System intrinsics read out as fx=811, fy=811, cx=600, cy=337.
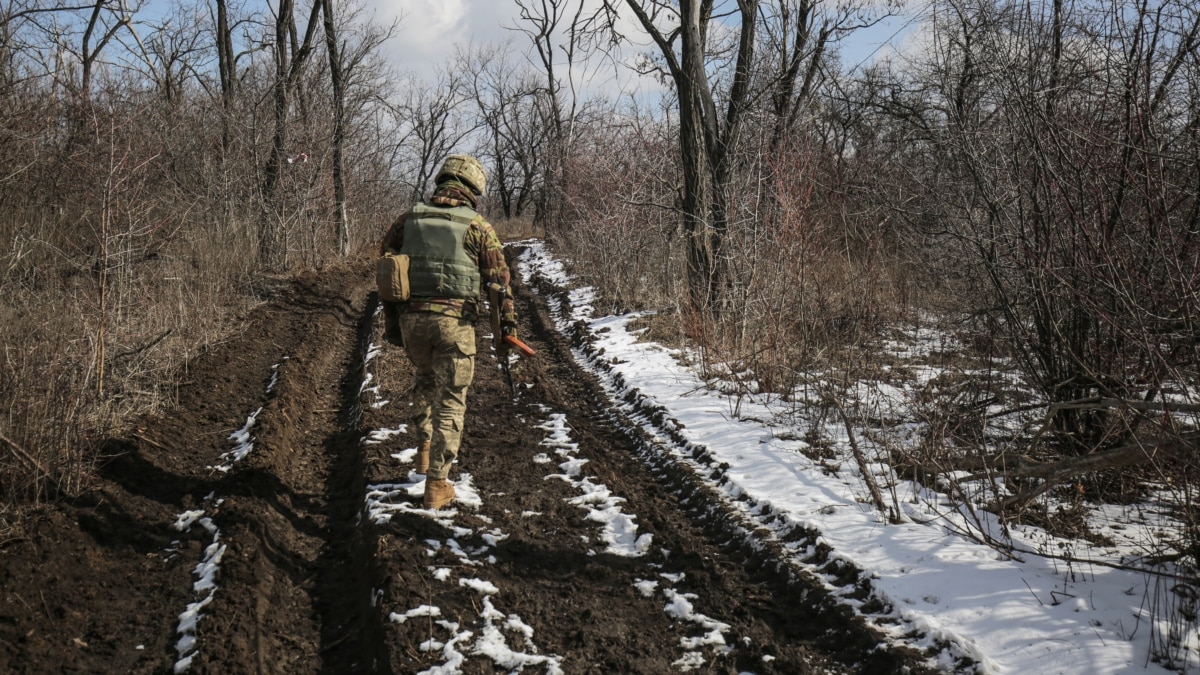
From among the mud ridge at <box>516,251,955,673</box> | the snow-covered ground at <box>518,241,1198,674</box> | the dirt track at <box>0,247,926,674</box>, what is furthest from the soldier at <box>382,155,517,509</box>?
the snow-covered ground at <box>518,241,1198,674</box>

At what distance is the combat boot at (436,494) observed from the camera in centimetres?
514

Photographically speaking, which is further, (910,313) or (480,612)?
(910,313)

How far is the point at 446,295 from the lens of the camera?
17.6 feet

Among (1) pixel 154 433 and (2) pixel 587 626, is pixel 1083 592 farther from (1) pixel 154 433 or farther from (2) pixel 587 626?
(1) pixel 154 433

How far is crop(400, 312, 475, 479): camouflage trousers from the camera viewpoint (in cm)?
522

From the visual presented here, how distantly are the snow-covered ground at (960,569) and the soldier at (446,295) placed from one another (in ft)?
6.15

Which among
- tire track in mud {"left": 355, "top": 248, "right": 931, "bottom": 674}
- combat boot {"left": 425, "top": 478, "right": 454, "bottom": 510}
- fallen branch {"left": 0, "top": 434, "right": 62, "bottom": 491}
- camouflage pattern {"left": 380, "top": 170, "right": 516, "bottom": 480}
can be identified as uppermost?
camouflage pattern {"left": 380, "top": 170, "right": 516, "bottom": 480}

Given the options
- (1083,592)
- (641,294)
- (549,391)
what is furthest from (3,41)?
(1083,592)

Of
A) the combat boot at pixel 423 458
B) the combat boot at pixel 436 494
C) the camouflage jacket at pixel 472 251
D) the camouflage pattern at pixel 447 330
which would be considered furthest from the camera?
the combat boot at pixel 423 458

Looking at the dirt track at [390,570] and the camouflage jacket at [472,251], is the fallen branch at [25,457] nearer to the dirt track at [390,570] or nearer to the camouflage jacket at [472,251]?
the dirt track at [390,570]

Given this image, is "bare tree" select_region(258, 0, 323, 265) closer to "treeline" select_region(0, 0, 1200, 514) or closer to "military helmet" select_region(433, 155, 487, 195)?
"treeline" select_region(0, 0, 1200, 514)

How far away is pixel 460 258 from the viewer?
5.39 meters

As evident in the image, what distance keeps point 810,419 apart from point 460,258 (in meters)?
3.31

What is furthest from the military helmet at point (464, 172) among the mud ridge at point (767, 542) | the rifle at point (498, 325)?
the mud ridge at point (767, 542)
